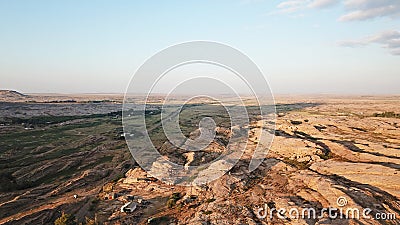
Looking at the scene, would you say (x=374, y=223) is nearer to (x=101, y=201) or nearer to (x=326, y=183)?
(x=326, y=183)

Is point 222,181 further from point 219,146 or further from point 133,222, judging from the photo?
point 219,146

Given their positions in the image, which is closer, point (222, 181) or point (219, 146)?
point (222, 181)

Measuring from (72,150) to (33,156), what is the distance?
5783mm

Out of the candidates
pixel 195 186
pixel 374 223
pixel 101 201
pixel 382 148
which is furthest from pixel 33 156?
pixel 382 148

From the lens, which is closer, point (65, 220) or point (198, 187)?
point (65, 220)

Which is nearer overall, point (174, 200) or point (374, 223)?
point (374, 223)

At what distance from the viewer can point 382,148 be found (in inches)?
1452

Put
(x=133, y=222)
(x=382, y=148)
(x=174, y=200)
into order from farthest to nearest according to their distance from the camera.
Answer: (x=382, y=148)
(x=174, y=200)
(x=133, y=222)

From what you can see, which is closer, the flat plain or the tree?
the tree

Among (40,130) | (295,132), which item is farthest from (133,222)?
(40,130)

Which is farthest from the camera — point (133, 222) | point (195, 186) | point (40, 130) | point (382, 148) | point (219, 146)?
point (40, 130)

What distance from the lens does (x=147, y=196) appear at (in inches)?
1013

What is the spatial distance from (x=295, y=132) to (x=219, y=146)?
56.6 feet

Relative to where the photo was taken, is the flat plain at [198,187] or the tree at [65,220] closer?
the tree at [65,220]
